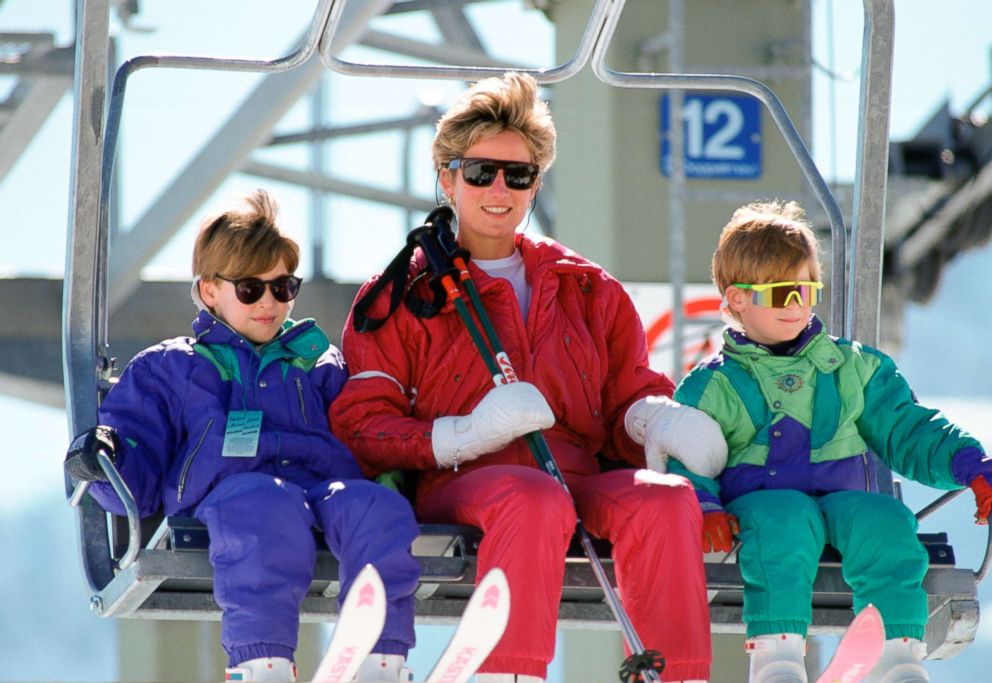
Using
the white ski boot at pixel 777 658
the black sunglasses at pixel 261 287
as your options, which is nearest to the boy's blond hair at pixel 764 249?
the white ski boot at pixel 777 658

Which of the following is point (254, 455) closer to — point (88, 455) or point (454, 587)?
point (88, 455)

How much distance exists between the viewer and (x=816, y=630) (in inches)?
169

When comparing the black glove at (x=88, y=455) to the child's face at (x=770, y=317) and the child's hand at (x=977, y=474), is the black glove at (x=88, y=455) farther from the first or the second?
the child's hand at (x=977, y=474)

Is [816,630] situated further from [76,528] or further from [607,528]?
[76,528]

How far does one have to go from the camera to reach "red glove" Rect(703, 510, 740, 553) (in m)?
3.95

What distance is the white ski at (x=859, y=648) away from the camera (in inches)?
145

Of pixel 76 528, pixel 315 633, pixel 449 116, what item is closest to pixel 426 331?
pixel 449 116

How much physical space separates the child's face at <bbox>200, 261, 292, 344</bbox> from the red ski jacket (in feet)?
0.55

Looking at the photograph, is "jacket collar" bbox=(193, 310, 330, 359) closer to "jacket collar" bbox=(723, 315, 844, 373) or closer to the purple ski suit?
the purple ski suit

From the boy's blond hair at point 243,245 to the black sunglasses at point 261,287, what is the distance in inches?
0.7

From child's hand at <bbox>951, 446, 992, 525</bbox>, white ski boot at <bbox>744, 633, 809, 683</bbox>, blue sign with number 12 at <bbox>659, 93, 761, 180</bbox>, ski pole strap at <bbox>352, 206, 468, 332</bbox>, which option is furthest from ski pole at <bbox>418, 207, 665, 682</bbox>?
blue sign with number 12 at <bbox>659, 93, 761, 180</bbox>

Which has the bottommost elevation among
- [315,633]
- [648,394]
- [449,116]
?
[648,394]

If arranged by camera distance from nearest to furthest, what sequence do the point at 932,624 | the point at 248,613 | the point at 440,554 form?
the point at 248,613
the point at 440,554
the point at 932,624

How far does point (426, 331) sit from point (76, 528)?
853 millimetres
